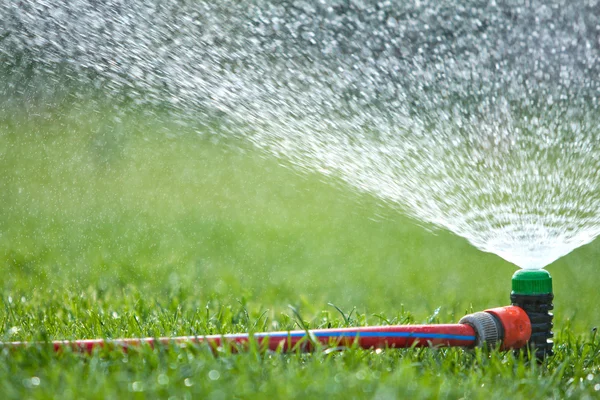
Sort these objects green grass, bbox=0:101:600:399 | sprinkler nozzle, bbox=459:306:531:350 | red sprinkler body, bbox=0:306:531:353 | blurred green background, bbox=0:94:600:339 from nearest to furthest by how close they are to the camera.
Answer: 1. green grass, bbox=0:101:600:399
2. red sprinkler body, bbox=0:306:531:353
3. sprinkler nozzle, bbox=459:306:531:350
4. blurred green background, bbox=0:94:600:339

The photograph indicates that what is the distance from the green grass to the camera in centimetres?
171

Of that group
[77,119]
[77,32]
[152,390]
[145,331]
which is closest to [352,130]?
[77,32]

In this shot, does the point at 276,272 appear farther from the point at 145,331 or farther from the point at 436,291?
the point at 145,331

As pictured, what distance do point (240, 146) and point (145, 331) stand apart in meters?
3.93

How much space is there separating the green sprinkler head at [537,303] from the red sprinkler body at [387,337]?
0.04m

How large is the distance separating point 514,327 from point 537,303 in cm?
12

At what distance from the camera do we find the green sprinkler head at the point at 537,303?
86.3 inches

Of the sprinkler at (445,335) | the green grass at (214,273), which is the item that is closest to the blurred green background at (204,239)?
the green grass at (214,273)

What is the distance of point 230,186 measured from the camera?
5324mm

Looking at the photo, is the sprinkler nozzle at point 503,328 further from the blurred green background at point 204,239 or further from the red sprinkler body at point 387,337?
the blurred green background at point 204,239

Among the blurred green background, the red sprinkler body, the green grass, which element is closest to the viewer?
the green grass

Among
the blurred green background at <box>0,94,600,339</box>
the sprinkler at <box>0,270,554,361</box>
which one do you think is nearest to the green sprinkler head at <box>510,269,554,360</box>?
the sprinkler at <box>0,270,554,361</box>

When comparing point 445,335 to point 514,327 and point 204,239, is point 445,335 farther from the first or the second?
point 204,239

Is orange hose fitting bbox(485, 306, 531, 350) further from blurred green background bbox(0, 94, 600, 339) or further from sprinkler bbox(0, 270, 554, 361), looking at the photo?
blurred green background bbox(0, 94, 600, 339)
